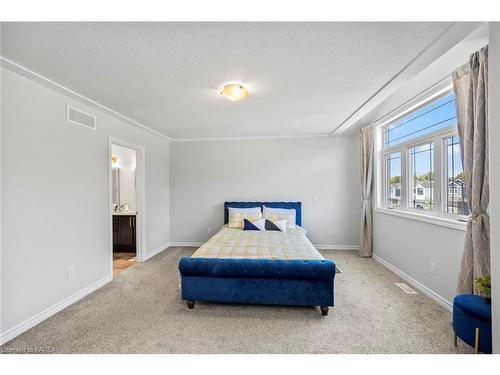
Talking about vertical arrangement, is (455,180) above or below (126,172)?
below

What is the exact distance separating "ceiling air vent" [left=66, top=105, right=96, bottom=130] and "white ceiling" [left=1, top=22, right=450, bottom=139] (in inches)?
11.3

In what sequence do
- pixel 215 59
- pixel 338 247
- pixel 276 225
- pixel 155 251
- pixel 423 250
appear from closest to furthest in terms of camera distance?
pixel 215 59 < pixel 423 250 < pixel 276 225 < pixel 155 251 < pixel 338 247

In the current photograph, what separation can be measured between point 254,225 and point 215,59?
2.88m

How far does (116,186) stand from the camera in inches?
195

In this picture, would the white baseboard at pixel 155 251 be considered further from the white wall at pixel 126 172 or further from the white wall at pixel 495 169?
the white wall at pixel 495 169

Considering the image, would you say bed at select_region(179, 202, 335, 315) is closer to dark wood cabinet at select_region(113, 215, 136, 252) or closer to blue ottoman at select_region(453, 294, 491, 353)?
blue ottoman at select_region(453, 294, 491, 353)

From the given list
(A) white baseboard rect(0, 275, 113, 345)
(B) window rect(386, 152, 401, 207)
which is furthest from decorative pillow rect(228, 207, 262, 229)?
(B) window rect(386, 152, 401, 207)

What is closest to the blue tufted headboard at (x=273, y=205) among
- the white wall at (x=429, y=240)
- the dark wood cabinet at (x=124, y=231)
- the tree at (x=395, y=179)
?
the white wall at (x=429, y=240)

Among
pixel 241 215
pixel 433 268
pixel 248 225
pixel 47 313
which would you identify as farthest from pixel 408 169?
pixel 47 313

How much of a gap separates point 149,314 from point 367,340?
206 cm

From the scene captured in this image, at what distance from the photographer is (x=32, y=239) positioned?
6.68 feet

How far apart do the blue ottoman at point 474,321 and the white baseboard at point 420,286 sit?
93 centimetres

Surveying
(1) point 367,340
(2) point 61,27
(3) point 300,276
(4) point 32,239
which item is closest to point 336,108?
(3) point 300,276

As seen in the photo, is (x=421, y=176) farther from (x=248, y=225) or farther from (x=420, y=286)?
(x=248, y=225)
